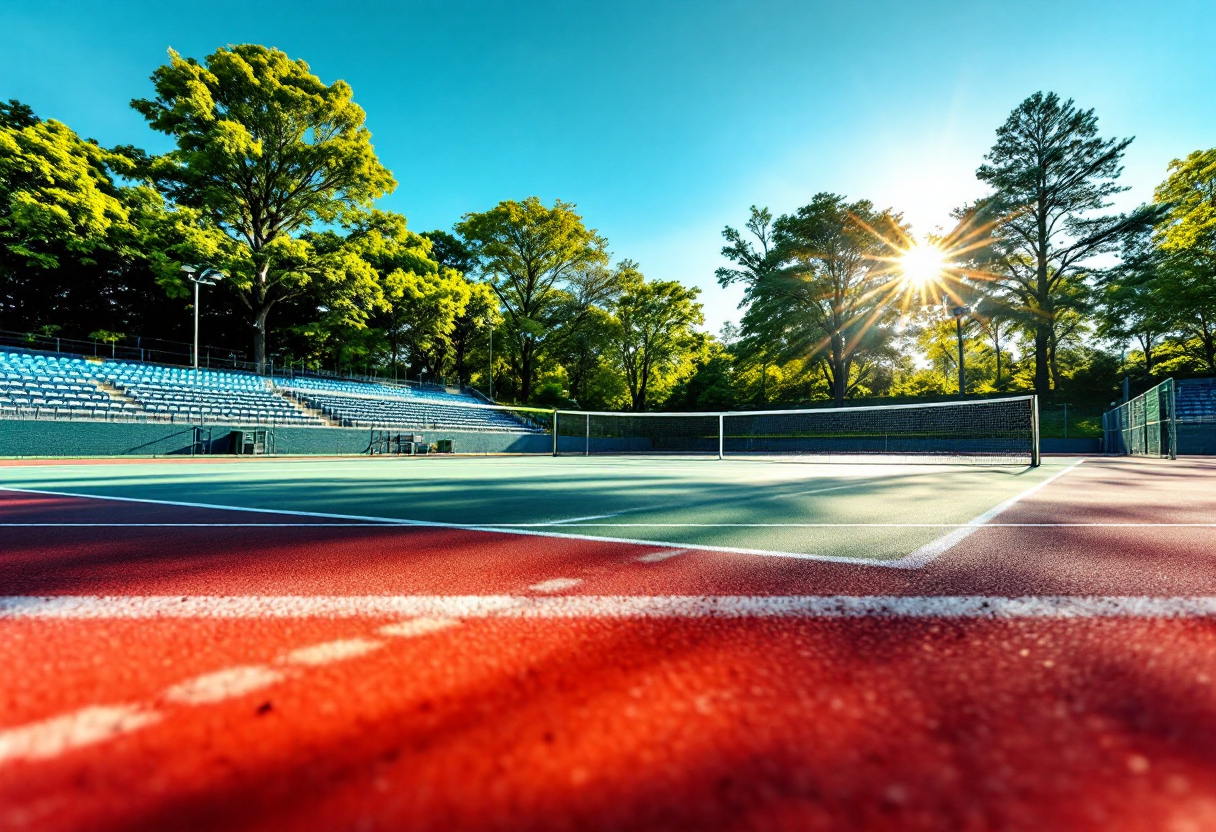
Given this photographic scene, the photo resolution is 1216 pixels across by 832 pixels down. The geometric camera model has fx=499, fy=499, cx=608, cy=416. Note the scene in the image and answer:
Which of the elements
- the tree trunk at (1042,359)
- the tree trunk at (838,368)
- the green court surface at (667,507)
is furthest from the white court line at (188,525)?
the tree trunk at (1042,359)

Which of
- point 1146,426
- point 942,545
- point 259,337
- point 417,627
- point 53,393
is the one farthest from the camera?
point 259,337

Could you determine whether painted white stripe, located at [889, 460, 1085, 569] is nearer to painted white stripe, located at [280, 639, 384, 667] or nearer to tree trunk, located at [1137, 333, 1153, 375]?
painted white stripe, located at [280, 639, 384, 667]

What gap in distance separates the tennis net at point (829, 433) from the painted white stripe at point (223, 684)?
1711 centimetres

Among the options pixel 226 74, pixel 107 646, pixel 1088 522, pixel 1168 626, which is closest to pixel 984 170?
pixel 1088 522

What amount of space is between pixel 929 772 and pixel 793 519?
9.19ft

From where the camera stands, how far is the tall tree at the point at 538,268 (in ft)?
114

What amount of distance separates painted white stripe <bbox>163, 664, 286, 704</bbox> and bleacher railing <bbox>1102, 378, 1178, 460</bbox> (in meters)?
18.9

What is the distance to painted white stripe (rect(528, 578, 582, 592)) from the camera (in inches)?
71.9

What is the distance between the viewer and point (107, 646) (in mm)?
1313

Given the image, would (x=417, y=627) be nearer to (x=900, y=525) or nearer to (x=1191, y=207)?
(x=900, y=525)

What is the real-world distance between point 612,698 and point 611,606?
0.60m

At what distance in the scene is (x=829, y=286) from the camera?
1184 inches

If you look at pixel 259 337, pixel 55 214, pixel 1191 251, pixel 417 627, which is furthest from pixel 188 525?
pixel 1191 251

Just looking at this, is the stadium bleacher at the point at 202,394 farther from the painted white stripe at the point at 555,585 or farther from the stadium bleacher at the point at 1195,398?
the stadium bleacher at the point at 1195,398
